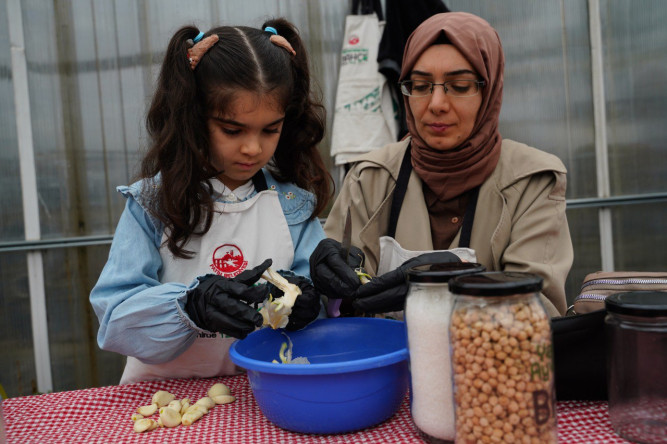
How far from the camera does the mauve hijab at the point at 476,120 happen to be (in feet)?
6.12

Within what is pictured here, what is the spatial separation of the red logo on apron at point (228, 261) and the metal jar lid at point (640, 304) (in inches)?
40.9

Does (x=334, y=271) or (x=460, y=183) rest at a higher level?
(x=460, y=183)

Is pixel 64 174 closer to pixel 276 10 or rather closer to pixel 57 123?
pixel 57 123

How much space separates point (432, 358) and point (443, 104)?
1055mm

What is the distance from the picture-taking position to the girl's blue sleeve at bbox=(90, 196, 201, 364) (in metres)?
1.35

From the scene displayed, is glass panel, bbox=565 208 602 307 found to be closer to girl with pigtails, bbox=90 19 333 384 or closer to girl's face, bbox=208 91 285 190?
girl with pigtails, bbox=90 19 333 384

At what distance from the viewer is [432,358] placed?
1.00 m

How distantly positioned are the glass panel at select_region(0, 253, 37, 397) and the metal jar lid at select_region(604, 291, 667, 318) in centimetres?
374

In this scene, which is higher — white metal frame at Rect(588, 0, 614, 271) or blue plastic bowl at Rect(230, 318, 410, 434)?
white metal frame at Rect(588, 0, 614, 271)

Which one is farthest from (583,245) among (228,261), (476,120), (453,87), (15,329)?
(15,329)

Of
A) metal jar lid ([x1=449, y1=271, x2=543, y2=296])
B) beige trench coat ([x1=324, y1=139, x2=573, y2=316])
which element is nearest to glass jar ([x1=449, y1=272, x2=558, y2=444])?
metal jar lid ([x1=449, y1=271, x2=543, y2=296])

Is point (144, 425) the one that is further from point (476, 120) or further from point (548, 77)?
point (548, 77)

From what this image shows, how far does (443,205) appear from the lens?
2.00 metres

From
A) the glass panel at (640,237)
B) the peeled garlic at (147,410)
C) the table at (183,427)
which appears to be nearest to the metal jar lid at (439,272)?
the table at (183,427)
